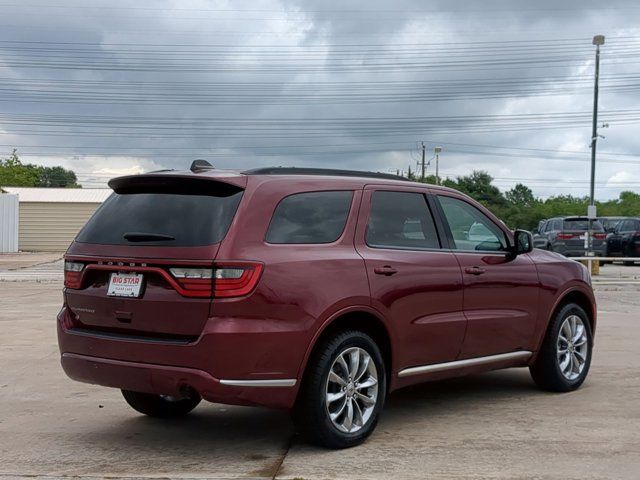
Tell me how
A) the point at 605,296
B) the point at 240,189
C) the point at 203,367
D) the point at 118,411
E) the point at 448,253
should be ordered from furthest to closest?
the point at 605,296, the point at 118,411, the point at 448,253, the point at 240,189, the point at 203,367

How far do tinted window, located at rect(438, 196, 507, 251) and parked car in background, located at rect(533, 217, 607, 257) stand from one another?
843 inches

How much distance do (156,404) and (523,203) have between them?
368 ft

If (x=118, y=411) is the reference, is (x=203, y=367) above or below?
above

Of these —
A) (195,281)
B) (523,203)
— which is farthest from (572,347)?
(523,203)

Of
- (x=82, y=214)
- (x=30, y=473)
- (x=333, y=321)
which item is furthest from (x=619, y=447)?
(x=82, y=214)

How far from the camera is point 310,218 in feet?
17.5

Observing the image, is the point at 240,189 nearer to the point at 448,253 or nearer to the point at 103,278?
the point at 103,278

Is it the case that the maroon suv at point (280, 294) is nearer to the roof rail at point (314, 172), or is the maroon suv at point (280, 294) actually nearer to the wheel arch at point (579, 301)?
the roof rail at point (314, 172)

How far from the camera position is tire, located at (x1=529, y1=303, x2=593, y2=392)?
695 centimetres

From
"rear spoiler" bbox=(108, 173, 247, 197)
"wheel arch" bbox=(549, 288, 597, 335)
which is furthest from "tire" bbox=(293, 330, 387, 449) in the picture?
"wheel arch" bbox=(549, 288, 597, 335)

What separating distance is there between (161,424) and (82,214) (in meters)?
38.8

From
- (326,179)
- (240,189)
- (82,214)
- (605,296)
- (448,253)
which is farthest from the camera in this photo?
(82,214)

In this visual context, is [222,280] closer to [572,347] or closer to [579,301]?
[572,347]

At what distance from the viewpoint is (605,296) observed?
55.2ft
